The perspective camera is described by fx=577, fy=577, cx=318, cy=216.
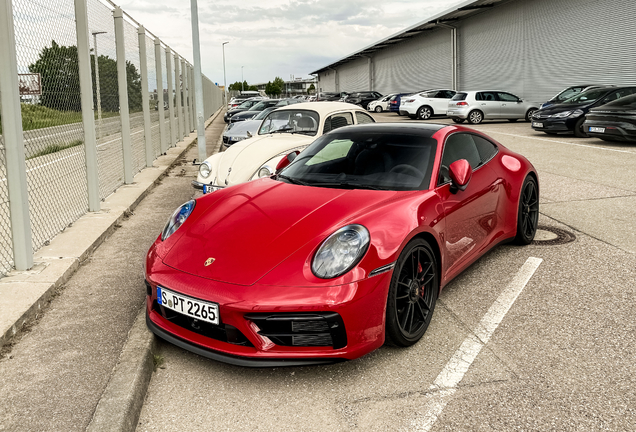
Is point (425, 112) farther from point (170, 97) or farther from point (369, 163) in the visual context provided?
point (369, 163)

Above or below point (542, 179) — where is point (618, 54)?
above

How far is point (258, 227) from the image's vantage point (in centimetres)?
356

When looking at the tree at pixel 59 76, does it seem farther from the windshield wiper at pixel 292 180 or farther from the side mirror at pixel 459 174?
the side mirror at pixel 459 174

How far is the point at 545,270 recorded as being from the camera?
4926mm

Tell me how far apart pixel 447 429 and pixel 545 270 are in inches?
104

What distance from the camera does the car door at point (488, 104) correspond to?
81.8 feet

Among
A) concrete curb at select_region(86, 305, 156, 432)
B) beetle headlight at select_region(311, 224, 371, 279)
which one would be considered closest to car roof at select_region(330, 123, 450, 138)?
beetle headlight at select_region(311, 224, 371, 279)

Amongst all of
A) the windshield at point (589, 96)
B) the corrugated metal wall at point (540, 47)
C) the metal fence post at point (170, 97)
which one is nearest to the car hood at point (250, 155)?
the metal fence post at point (170, 97)

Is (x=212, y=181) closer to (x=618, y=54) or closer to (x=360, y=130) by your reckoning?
(x=360, y=130)

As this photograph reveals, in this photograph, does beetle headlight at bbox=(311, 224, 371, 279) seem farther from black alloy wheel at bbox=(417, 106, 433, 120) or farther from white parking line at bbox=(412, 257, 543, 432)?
black alloy wheel at bbox=(417, 106, 433, 120)

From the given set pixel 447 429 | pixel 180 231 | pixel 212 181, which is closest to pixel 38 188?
pixel 212 181

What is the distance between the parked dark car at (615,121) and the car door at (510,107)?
10819 mm

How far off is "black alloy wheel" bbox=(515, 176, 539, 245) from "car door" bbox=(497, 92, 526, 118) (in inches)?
816

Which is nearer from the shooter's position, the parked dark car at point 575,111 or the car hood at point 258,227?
the car hood at point 258,227
